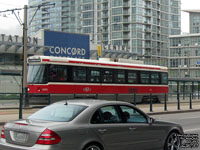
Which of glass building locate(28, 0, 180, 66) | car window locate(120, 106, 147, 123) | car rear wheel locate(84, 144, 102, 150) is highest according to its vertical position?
glass building locate(28, 0, 180, 66)

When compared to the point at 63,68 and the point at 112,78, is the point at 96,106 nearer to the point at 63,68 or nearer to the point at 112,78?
the point at 63,68

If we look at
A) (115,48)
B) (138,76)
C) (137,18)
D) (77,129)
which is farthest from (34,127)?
(137,18)

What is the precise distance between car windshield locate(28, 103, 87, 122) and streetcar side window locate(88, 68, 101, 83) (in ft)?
69.2

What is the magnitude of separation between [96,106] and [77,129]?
80cm

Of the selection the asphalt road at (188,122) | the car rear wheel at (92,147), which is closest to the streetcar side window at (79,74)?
the asphalt road at (188,122)

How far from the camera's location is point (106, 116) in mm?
7738

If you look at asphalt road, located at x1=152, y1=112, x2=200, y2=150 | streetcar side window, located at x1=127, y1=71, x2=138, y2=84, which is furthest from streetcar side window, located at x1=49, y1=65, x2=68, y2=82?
asphalt road, located at x1=152, y1=112, x2=200, y2=150

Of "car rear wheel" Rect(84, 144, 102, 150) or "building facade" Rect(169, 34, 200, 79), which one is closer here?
"car rear wheel" Rect(84, 144, 102, 150)

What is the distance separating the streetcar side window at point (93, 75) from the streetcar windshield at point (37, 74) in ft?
12.6

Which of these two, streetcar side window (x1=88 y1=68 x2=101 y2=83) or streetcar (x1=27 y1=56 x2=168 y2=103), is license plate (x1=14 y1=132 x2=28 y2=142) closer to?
streetcar (x1=27 y1=56 x2=168 y2=103)

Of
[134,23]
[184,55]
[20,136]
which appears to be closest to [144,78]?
[20,136]

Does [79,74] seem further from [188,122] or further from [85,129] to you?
[85,129]

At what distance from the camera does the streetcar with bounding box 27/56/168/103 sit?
2681cm

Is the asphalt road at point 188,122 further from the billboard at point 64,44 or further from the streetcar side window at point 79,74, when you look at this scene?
the billboard at point 64,44
